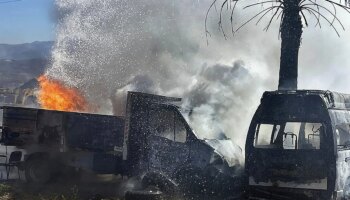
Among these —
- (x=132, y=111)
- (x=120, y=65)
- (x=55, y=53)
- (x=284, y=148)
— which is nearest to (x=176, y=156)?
(x=132, y=111)

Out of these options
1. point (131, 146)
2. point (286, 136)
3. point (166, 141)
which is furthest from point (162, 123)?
point (286, 136)

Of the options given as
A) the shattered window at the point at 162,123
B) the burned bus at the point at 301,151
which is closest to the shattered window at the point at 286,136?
the burned bus at the point at 301,151

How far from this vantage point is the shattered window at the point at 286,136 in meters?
7.66

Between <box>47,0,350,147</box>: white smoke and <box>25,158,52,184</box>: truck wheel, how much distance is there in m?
6.03

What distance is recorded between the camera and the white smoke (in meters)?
17.6

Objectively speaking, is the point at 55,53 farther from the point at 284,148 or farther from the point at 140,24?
the point at 284,148

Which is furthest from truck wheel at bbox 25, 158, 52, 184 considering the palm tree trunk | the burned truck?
the palm tree trunk

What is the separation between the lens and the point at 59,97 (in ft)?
53.4

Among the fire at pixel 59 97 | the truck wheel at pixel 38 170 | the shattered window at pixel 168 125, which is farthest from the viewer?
the fire at pixel 59 97

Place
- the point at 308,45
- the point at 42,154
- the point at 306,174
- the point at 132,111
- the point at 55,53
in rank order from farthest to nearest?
the point at 55,53, the point at 308,45, the point at 42,154, the point at 132,111, the point at 306,174

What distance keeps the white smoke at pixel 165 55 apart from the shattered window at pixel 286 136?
6.73 m

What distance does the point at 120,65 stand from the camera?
21703mm

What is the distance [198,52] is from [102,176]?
1241cm

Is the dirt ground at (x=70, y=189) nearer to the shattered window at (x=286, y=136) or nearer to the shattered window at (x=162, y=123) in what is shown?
the shattered window at (x=162, y=123)
